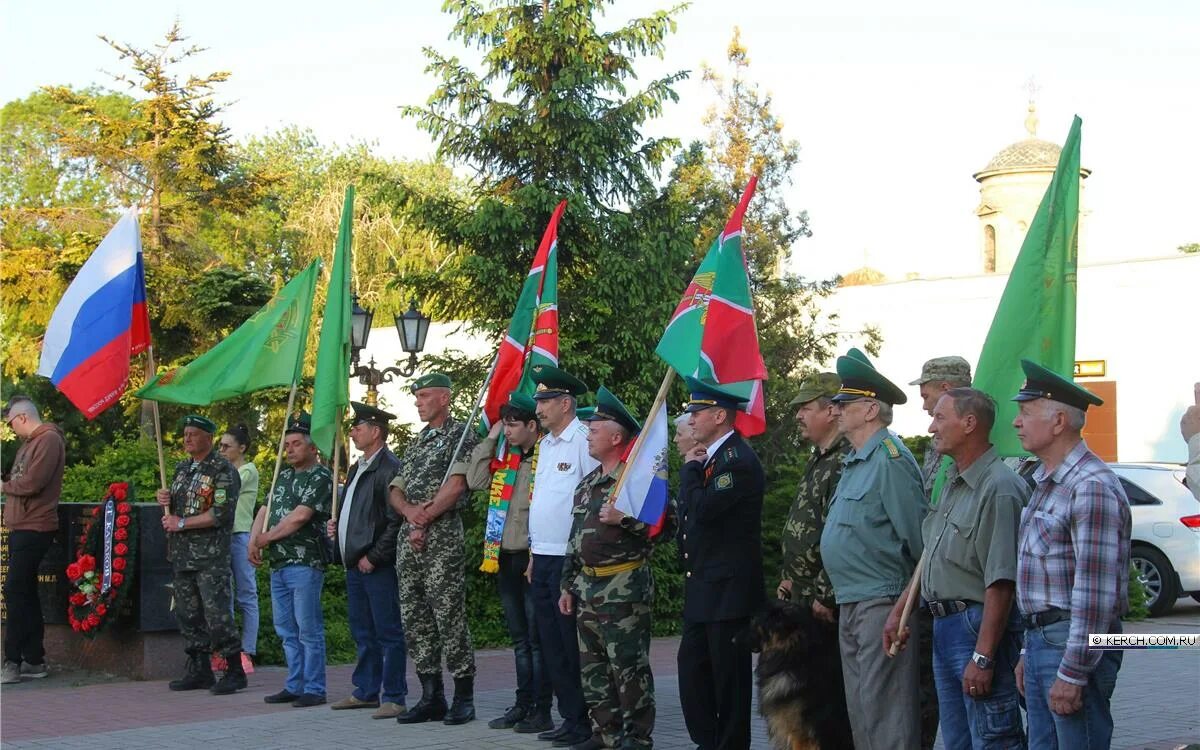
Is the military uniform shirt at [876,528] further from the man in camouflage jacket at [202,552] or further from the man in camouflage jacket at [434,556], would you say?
the man in camouflage jacket at [202,552]

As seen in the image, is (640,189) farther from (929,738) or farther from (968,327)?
(968,327)

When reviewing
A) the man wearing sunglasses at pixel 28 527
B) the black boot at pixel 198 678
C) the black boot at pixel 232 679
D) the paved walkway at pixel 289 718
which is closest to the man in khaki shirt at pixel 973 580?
the paved walkway at pixel 289 718

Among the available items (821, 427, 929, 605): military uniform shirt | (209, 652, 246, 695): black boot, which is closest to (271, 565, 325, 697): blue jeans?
(209, 652, 246, 695): black boot

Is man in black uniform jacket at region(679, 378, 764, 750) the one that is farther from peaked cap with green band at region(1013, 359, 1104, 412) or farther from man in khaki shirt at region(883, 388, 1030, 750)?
peaked cap with green band at region(1013, 359, 1104, 412)

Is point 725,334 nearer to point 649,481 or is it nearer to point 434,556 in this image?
point 649,481

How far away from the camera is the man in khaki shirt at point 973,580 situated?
214 inches

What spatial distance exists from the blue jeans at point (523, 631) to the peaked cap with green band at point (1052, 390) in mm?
4182

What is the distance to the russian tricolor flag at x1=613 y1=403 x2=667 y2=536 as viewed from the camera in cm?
762

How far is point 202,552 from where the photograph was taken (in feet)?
35.2

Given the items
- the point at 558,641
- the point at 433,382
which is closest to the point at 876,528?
the point at 558,641

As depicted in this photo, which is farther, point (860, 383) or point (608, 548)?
point (608, 548)

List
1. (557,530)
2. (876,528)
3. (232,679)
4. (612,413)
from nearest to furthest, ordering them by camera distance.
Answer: (876,528) < (612,413) < (557,530) < (232,679)

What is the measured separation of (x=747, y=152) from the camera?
2077 centimetres

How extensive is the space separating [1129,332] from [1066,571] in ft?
82.3
